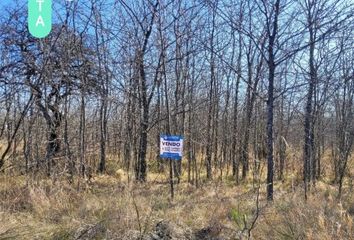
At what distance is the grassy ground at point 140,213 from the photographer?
4773 millimetres

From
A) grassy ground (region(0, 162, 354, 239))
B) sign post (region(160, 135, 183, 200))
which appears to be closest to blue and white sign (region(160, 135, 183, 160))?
sign post (region(160, 135, 183, 200))

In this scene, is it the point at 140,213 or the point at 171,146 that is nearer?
the point at 140,213

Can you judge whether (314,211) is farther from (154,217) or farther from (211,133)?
(211,133)

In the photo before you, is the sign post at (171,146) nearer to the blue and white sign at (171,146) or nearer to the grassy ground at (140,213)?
the blue and white sign at (171,146)

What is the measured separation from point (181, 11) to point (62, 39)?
2.83 metres

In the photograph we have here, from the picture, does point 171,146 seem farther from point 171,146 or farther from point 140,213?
point 140,213

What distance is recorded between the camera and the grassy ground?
4.77 metres

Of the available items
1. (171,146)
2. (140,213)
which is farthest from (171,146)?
(140,213)

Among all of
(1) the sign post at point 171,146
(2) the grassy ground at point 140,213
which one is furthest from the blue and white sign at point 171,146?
(2) the grassy ground at point 140,213

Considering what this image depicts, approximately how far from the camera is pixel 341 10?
666 cm

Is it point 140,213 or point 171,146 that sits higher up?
point 171,146

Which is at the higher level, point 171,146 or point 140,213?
point 171,146

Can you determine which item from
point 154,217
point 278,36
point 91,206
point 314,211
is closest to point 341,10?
point 278,36

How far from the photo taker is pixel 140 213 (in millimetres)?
5879
